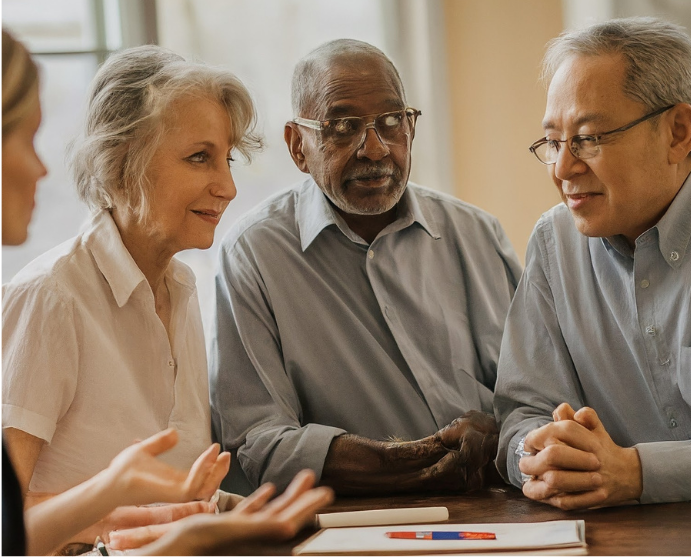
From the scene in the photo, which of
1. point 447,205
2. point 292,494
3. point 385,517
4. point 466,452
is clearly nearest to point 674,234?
point 466,452

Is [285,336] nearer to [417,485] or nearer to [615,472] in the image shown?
[417,485]

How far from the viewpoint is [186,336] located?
1843 millimetres

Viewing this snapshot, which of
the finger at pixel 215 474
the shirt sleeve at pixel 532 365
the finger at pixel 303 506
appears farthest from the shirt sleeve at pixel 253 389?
the finger at pixel 303 506

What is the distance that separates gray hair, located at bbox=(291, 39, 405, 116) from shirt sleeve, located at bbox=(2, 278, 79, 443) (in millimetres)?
920

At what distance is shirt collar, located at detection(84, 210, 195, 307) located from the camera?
5.46 feet

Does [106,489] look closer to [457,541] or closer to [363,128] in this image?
[457,541]

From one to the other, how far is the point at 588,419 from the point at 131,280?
0.97m

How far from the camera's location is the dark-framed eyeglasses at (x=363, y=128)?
2.05 meters

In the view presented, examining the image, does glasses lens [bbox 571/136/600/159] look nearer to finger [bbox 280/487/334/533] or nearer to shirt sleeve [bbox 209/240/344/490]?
shirt sleeve [bbox 209/240/344/490]

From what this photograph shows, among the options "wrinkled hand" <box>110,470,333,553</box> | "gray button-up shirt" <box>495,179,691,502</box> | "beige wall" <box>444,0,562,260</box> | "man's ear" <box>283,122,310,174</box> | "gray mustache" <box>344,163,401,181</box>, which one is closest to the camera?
"wrinkled hand" <box>110,470,333,553</box>

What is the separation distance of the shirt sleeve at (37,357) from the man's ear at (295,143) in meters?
0.87

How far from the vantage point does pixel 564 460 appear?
4.59 ft

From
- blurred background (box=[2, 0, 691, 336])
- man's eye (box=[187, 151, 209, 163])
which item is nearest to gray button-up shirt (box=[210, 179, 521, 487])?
man's eye (box=[187, 151, 209, 163])

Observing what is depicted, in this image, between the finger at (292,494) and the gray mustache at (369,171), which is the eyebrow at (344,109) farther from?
the finger at (292,494)
